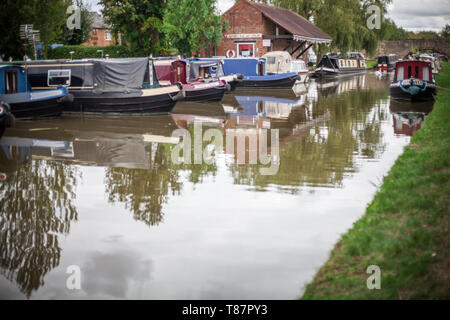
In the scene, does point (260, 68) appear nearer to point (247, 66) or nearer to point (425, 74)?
point (247, 66)

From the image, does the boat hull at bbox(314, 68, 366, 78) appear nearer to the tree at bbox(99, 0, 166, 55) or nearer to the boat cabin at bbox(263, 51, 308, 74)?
the boat cabin at bbox(263, 51, 308, 74)

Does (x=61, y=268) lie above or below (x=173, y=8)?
below

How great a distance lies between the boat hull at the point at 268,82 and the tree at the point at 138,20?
5748 millimetres

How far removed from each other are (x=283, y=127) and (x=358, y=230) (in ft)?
31.5

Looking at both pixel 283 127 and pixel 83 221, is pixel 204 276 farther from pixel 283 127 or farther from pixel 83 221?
pixel 283 127

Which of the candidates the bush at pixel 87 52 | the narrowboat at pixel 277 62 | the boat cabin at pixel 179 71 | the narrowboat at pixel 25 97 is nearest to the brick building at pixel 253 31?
the narrowboat at pixel 277 62

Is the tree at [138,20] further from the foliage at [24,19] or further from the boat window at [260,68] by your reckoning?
the boat window at [260,68]

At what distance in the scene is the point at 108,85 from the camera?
18859mm

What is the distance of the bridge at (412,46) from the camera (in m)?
82.1

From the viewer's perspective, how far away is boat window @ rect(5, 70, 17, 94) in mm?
18125

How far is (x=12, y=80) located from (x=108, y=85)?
3.22 meters

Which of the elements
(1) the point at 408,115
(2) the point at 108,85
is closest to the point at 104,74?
(2) the point at 108,85
